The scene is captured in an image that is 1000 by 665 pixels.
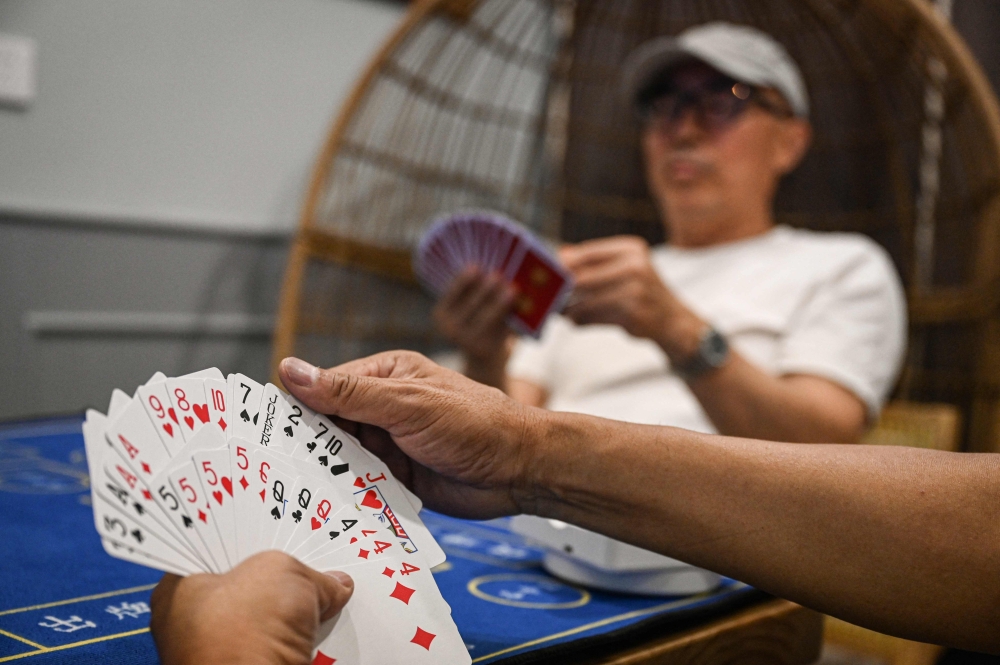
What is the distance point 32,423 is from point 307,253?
67 centimetres

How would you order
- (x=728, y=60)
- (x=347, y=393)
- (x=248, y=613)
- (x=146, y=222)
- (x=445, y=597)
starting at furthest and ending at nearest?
(x=146, y=222)
(x=728, y=60)
(x=445, y=597)
(x=347, y=393)
(x=248, y=613)

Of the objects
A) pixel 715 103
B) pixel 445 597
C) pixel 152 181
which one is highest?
pixel 715 103

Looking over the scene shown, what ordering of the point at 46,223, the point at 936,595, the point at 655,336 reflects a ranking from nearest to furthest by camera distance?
the point at 936,595 → the point at 655,336 → the point at 46,223

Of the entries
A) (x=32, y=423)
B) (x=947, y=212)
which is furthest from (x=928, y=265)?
(x=32, y=423)

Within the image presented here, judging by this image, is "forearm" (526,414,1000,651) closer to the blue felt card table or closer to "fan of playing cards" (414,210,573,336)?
the blue felt card table

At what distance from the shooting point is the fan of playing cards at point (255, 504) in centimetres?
52

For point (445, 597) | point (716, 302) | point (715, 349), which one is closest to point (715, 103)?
point (716, 302)

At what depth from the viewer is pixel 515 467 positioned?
635 mm

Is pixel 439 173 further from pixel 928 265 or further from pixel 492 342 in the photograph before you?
pixel 928 265

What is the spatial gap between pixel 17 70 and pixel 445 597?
1614 millimetres

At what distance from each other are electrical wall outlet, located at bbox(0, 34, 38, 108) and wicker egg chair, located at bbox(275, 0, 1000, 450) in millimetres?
620

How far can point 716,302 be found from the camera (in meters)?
1.68

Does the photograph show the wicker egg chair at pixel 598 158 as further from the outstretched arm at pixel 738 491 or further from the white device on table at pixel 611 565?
the outstretched arm at pixel 738 491

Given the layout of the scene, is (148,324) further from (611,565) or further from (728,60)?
(611,565)
